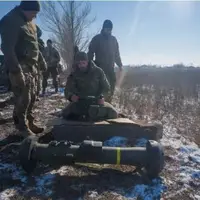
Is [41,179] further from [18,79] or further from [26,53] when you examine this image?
[26,53]

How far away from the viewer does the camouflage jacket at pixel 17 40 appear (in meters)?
4.29

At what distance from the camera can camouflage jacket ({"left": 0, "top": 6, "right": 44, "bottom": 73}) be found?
14.1 ft

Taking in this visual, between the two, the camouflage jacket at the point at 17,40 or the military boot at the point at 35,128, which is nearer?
the camouflage jacket at the point at 17,40

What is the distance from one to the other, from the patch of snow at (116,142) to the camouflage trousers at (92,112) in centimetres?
48

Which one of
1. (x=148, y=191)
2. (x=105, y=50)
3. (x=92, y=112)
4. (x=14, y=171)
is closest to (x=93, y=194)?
(x=148, y=191)

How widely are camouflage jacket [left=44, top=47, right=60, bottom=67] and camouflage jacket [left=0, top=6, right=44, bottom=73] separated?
6.46 m

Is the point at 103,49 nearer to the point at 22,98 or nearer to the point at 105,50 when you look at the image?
the point at 105,50

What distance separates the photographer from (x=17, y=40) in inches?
175

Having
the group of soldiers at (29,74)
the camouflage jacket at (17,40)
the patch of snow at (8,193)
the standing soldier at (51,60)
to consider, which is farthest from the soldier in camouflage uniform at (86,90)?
the standing soldier at (51,60)

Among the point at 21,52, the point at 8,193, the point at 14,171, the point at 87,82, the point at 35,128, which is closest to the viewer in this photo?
the point at 8,193

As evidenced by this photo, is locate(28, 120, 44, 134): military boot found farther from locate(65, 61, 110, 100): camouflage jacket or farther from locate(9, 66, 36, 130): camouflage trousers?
locate(65, 61, 110, 100): camouflage jacket

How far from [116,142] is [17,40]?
217 cm

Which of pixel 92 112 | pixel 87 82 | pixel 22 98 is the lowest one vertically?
pixel 92 112

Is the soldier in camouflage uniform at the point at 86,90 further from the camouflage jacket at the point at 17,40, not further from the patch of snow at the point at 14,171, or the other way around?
the patch of snow at the point at 14,171
